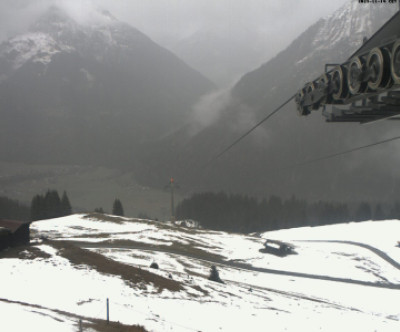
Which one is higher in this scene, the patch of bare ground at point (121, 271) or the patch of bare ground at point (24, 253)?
the patch of bare ground at point (24, 253)

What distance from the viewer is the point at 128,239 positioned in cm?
6150

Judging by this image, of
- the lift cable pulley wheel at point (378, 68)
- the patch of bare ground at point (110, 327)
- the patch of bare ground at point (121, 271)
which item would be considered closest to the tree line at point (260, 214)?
the patch of bare ground at point (121, 271)

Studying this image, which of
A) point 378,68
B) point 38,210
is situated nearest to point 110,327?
point 378,68

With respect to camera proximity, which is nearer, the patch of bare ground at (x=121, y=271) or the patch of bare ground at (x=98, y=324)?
the patch of bare ground at (x=98, y=324)

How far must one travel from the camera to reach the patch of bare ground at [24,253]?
30.7 m

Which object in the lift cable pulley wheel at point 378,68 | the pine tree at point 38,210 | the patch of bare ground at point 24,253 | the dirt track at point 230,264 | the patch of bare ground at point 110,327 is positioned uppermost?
the lift cable pulley wheel at point 378,68

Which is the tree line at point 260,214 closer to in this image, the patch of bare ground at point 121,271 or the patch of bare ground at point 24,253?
the patch of bare ground at point 121,271

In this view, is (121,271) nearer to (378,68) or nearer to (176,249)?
(378,68)

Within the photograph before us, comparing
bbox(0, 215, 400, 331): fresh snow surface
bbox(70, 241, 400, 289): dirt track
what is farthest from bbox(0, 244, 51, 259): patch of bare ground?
bbox(70, 241, 400, 289): dirt track

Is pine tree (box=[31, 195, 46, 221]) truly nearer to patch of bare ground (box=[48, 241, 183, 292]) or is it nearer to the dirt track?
the dirt track

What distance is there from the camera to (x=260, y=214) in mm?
143500

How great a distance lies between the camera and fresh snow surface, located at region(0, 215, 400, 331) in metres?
20.3

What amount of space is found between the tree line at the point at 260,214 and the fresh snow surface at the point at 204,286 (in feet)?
170

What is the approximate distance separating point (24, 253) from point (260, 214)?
121 m
